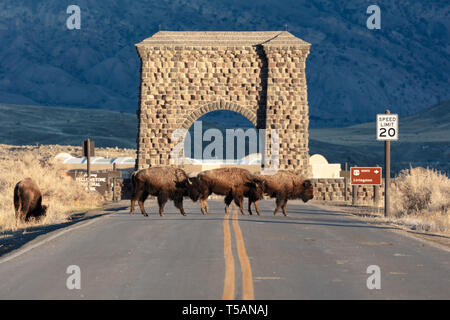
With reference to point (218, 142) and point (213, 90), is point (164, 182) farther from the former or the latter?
point (218, 142)

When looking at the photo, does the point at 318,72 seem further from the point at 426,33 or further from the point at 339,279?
the point at 339,279

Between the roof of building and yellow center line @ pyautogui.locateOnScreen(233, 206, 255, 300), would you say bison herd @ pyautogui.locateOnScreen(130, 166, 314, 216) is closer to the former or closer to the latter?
yellow center line @ pyautogui.locateOnScreen(233, 206, 255, 300)

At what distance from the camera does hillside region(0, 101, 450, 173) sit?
4449 inches

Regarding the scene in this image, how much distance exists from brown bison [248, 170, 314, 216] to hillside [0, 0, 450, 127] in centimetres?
14350

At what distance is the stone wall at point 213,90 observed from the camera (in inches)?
1949

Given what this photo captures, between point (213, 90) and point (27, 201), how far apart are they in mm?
25605

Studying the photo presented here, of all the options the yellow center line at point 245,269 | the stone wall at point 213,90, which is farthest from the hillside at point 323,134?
the yellow center line at point 245,269

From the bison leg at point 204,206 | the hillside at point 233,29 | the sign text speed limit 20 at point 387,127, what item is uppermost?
the hillside at point 233,29

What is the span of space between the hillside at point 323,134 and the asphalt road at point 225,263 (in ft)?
287

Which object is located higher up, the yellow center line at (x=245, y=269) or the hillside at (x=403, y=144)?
the hillside at (x=403, y=144)

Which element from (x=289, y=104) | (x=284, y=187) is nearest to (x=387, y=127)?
(x=284, y=187)

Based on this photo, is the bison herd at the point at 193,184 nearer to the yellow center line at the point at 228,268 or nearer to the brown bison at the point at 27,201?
the brown bison at the point at 27,201

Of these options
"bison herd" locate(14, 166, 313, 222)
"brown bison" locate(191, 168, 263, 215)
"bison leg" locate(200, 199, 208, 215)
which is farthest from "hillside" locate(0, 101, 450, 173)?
"brown bison" locate(191, 168, 263, 215)

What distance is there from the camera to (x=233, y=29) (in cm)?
18788
